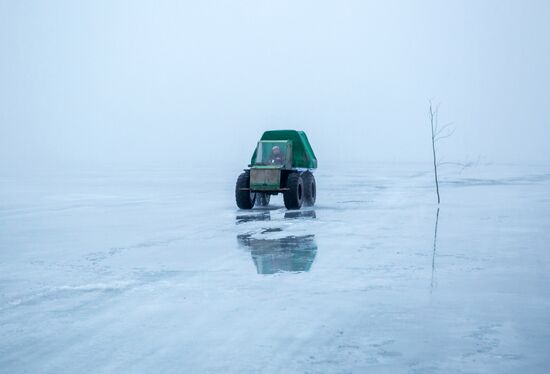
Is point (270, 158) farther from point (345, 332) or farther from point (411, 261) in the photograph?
point (345, 332)

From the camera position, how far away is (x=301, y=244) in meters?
12.7

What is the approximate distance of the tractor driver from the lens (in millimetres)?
21422

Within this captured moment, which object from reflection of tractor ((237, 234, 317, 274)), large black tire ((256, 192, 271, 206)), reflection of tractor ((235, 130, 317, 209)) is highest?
reflection of tractor ((235, 130, 317, 209))

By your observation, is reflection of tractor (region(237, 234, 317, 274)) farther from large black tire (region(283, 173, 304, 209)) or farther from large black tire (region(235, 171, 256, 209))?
large black tire (region(235, 171, 256, 209))

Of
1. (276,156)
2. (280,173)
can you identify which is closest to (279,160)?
(276,156)

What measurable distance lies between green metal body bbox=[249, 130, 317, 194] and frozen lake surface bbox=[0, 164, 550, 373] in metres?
3.63

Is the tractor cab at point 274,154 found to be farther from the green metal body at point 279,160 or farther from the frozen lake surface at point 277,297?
the frozen lake surface at point 277,297

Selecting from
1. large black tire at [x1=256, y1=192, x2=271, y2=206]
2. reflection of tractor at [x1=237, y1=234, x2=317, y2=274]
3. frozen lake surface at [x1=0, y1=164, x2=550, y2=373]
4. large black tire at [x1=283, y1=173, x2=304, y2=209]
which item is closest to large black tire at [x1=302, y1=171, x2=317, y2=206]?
large black tire at [x1=283, y1=173, x2=304, y2=209]

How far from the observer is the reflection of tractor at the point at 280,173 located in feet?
66.6

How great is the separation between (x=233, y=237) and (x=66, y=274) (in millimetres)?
4751

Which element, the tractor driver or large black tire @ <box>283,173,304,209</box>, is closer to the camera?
large black tire @ <box>283,173,304,209</box>

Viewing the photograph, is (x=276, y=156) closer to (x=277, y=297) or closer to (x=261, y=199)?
(x=261, y=199)

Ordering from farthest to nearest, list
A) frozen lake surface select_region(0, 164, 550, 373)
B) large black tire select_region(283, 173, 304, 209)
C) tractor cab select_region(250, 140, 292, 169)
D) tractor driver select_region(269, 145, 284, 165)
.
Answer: tractor driver select_region(269, 145, 284, 165)
tractor cab select_region(250, 140, 292, 169)
large black tire select_region(283, 173, 304, 209)
frozen lake surface select_region(0, 164, 550, 373)

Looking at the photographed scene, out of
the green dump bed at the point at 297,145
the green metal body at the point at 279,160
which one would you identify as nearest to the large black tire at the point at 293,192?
the green metal body at the point at 279,160
